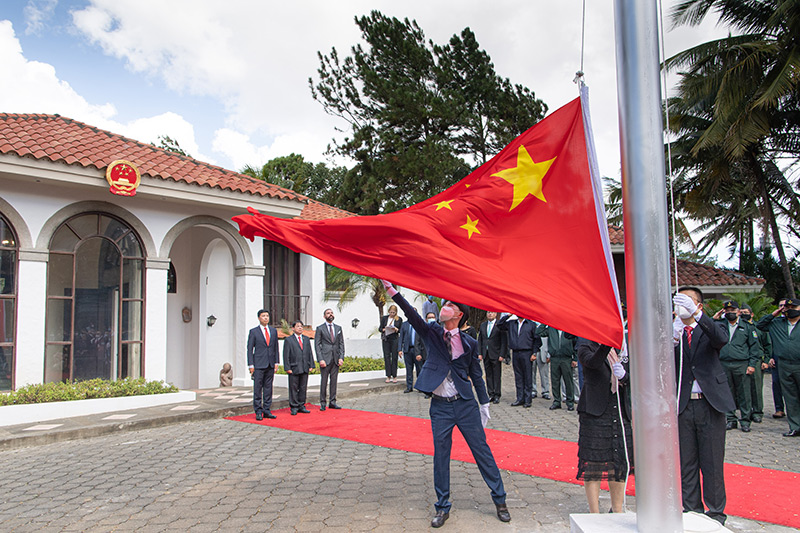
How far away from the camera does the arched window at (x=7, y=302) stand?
1056 cm

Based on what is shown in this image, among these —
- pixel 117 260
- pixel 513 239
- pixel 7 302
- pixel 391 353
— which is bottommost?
pixel 391 353

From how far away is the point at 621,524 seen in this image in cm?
314

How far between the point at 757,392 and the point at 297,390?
8178mm

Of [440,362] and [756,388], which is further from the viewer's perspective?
[756,388]

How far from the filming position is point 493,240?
441cm

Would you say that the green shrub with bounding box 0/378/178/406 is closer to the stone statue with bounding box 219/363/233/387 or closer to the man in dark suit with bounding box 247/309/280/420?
the man in dark suit with bounding box 247/309/280/420

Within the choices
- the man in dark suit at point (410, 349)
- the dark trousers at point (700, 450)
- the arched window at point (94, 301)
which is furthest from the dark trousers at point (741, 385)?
the arched window at point (94, 301)

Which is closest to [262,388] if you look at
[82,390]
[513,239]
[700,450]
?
[82,390]

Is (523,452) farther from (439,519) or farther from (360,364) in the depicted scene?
(360,364)

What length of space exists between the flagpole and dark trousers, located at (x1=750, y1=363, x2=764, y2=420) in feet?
24.9

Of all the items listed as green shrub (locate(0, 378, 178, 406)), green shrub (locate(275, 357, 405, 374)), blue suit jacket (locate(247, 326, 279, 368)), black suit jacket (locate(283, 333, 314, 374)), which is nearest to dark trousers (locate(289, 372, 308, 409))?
black suit jacket (locate(283, 333, 314, 374))

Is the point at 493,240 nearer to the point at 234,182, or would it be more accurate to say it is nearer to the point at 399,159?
the point at 234,182

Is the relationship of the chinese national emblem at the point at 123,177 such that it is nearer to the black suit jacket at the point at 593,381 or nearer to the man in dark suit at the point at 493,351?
the man in dark suit at the point at 493,351

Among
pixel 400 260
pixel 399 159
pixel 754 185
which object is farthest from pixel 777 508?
pixel 399 159
